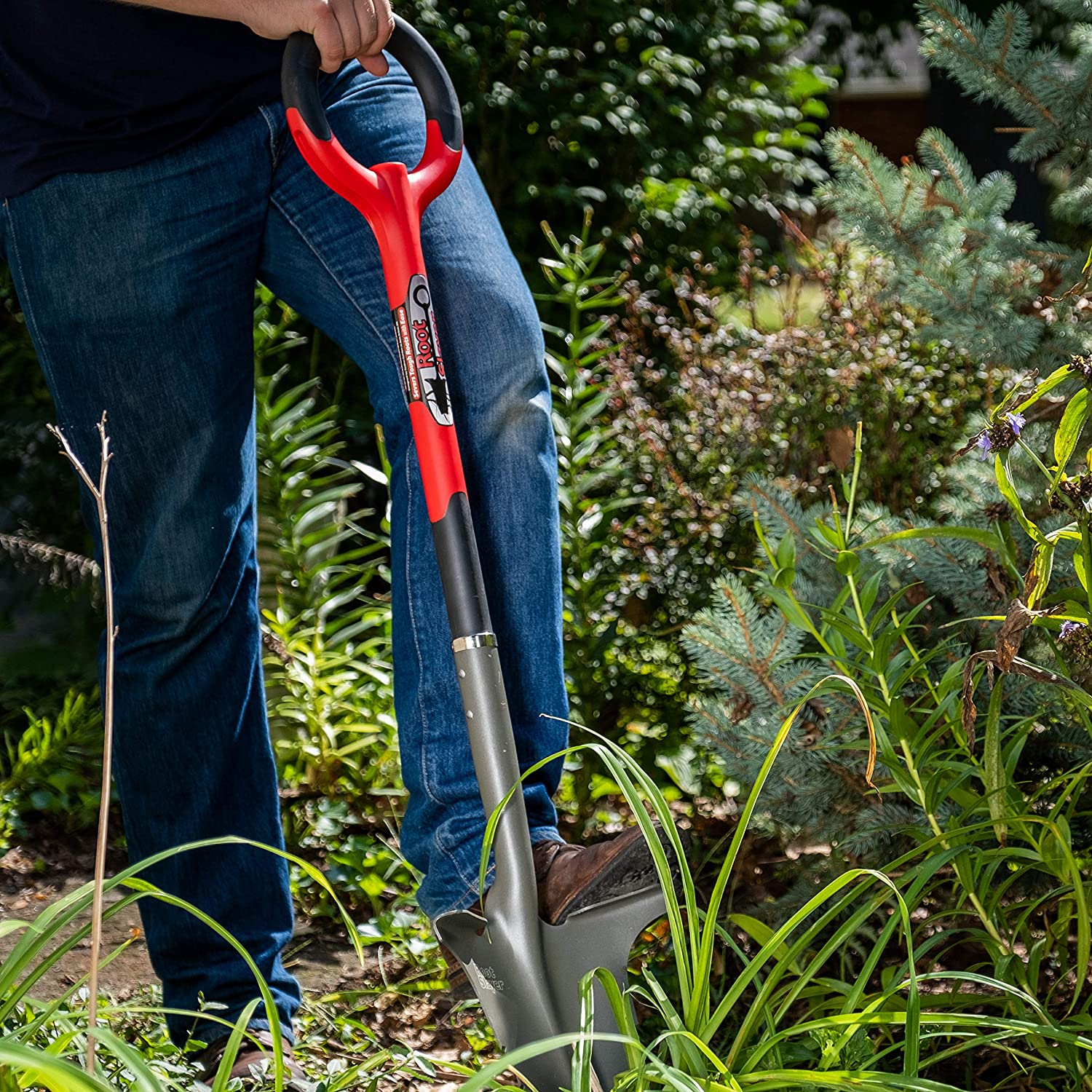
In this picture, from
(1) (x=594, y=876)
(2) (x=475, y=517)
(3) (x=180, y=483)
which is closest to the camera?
(1) (x=594, y=876)

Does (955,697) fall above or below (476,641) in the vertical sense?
below

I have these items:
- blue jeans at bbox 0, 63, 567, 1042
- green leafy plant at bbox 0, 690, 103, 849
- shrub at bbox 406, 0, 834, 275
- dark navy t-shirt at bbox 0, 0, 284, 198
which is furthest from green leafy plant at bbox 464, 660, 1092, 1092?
shrub at bbox 406, 0, 834, 275

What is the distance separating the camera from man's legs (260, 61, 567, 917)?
62.2 inches

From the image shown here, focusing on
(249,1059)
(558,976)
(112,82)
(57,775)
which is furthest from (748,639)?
(57,775)

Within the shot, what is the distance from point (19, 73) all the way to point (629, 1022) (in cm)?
141

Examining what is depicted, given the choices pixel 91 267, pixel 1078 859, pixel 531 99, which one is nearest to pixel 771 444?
pixel 1078 859

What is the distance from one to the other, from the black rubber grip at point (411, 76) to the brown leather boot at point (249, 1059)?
1110mm

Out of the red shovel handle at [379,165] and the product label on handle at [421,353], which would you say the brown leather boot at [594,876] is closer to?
the product label on handle at [421,353]

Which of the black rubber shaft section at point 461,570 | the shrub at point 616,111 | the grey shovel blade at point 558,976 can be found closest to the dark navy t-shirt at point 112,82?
the black rubber shaft section at point 461,570

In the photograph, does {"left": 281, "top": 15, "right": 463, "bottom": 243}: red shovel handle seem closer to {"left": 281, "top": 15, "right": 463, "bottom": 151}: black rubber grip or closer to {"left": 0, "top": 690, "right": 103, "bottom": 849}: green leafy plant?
{"left": 281, "top": 15, "right": 463, "bottom": 151}: black rubber grip

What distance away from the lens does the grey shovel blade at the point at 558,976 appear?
4.58ft

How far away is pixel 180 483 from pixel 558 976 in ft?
2.71

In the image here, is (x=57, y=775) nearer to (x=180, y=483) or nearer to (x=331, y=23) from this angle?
(x=180, y=483)

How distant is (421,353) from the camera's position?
1502 mm
